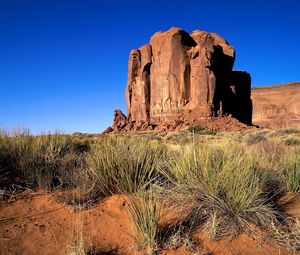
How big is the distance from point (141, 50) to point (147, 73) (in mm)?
3750

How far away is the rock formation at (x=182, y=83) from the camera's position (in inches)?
1647

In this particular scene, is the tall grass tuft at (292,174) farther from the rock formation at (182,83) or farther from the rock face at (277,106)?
the rock face at (277,106)

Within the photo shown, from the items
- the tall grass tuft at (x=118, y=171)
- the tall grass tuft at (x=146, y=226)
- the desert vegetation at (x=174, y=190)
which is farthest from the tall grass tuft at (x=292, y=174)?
the tall grass tuft at (x=146, y=226)

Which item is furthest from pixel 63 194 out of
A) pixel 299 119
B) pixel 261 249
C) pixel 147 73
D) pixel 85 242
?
pixel 299 119

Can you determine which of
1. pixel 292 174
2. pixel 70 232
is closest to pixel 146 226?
pixel 70 232

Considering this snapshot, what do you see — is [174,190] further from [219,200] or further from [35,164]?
[35,164]

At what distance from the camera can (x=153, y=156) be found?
5.50 metres

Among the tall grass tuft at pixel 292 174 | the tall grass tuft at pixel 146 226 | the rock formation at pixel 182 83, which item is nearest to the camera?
the tall grass tuft at pixel 146 226

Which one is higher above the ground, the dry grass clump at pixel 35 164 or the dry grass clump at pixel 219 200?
the dry grass clump at pixel 35 164

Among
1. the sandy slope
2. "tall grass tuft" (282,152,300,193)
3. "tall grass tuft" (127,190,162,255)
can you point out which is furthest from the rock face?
"tall grass tuft" (127,190,162,255)

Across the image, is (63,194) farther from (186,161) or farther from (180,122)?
(180,122)

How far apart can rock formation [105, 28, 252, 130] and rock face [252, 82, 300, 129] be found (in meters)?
29.4

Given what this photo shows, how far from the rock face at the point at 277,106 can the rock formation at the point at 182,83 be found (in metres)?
29.4

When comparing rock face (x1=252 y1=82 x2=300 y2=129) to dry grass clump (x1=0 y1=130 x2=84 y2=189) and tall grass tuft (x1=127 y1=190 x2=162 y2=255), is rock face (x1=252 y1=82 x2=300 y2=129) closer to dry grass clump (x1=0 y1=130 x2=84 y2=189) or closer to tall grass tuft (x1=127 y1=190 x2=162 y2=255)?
dry grass clump (x1=0 y1=130 x2=84 y2=189)
